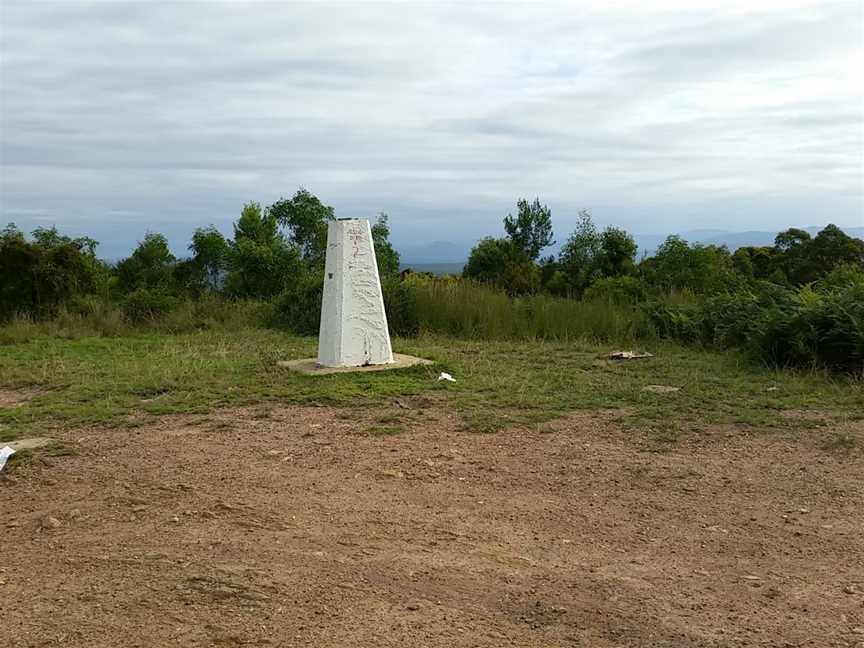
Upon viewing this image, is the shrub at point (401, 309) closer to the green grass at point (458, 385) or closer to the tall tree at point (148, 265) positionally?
the green grass at point (458, 385)

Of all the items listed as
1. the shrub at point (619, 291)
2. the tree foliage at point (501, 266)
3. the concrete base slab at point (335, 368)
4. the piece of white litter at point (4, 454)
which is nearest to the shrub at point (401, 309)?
the shrub at point (619, 291)

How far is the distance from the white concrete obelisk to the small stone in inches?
188

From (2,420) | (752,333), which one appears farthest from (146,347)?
(752,333)

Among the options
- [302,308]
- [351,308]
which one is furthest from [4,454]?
[302,308]

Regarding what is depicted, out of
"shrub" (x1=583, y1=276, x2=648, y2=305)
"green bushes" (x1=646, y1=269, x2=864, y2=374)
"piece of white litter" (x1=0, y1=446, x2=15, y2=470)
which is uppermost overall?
"shrub" (x1=583, y1=276, x2=648, y2=305)

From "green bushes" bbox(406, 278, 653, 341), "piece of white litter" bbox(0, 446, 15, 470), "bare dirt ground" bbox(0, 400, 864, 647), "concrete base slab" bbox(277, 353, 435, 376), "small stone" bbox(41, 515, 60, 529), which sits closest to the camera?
"bare dirt ground" bbox(0, 400, 864, 647)

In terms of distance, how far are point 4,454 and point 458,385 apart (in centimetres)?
395

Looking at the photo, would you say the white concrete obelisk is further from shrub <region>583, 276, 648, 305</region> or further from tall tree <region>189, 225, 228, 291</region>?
tall tree <region>189, 225, 228, 291</region>

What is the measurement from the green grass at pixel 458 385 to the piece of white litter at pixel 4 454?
53 centimetres

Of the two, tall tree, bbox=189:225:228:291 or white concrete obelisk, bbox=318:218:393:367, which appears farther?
tall tree, bbox=189:225:228:291

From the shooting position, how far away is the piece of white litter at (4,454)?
544cm

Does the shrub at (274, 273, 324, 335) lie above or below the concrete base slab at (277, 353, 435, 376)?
above

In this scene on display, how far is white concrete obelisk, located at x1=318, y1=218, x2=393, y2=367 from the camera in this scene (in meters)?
9.12

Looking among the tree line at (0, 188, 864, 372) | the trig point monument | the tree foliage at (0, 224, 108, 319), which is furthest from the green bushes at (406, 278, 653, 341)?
the tree foliage at (0, 224, 108, 319)
